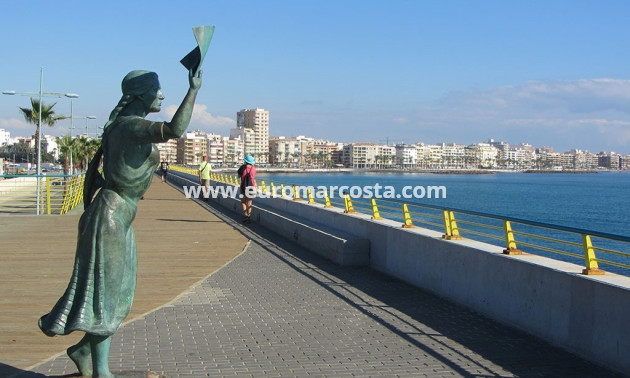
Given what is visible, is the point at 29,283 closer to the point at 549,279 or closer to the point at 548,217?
the point at 549,279

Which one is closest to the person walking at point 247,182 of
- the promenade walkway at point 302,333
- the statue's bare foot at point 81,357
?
the promenade walkway at point 302,333

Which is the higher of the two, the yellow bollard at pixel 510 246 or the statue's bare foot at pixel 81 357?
the yellow bollard at pixel 510 246

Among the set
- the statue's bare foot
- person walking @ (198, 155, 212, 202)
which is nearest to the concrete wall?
the statue's bare foot

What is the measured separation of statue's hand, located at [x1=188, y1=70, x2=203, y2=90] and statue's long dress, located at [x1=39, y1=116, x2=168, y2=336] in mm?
354

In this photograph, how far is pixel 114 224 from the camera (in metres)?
4.80

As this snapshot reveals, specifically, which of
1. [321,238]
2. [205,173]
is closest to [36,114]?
[205,173]

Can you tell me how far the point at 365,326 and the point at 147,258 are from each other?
6.56 m

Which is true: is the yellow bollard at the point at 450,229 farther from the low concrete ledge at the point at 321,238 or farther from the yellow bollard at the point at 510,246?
the low concrete ledge at the point at 321,238

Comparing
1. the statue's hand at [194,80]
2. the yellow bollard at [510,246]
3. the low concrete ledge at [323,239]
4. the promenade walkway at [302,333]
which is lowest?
the promenade walkway at [302,333]

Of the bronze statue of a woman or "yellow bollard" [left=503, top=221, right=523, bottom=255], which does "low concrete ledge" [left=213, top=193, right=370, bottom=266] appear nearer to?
"yellow bollard" [left=503, top=221, right=523, bottom=255]

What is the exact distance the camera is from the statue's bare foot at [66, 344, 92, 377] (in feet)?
16.9

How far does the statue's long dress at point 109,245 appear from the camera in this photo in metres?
4.72

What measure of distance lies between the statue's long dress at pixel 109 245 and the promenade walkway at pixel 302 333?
4.84 feet

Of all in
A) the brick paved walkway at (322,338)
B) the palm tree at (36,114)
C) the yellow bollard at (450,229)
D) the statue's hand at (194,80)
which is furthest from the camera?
the palm tree at (36,114)
